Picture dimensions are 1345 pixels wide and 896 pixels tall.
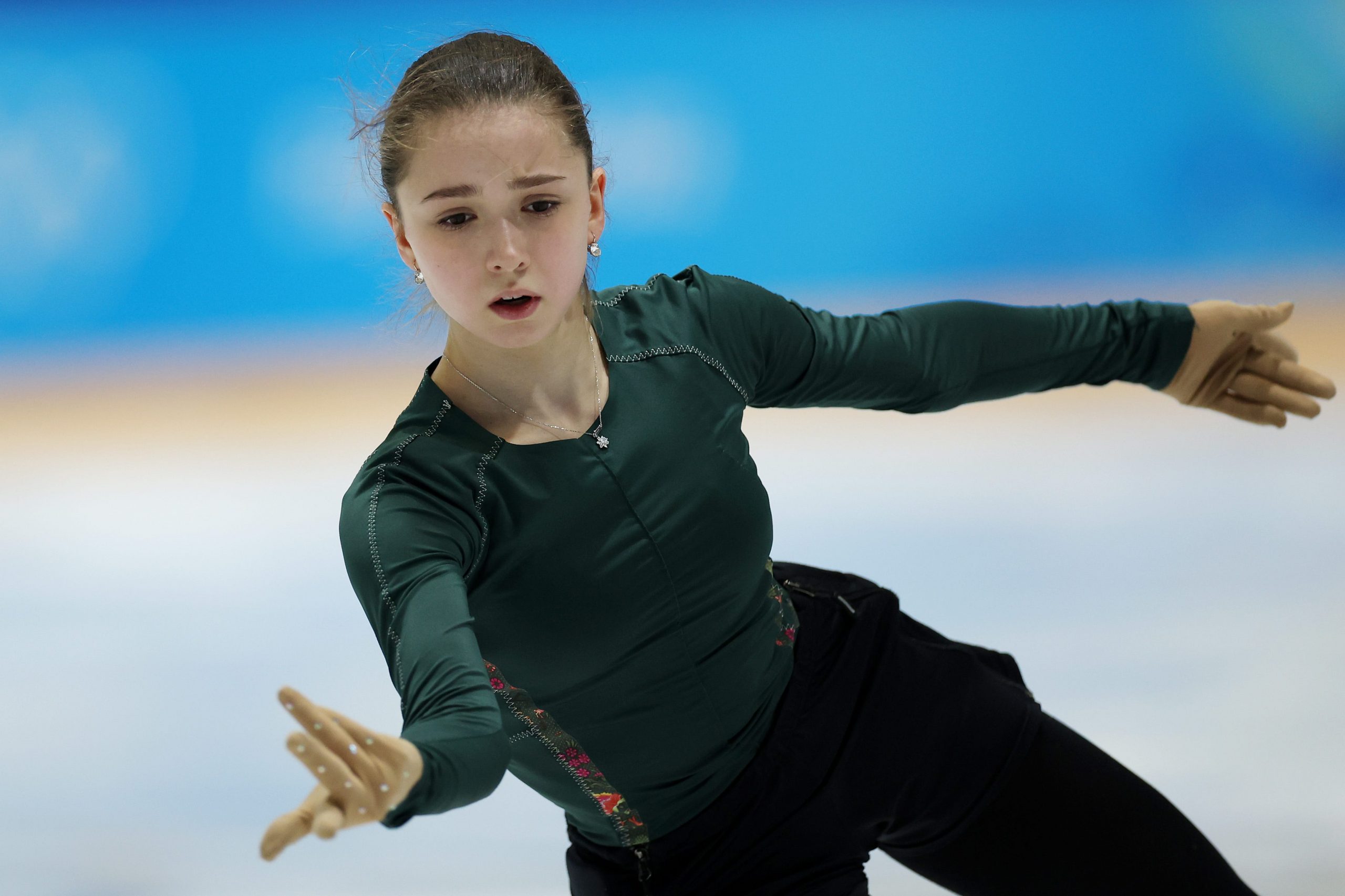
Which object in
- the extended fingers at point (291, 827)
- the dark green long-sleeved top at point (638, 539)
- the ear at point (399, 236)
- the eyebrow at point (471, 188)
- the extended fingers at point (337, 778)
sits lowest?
the extended fingers at point (291, 827)

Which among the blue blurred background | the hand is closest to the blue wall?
the blue blurred background

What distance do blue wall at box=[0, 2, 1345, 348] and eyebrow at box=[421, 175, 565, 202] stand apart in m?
4.30

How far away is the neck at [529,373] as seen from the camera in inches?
65.7

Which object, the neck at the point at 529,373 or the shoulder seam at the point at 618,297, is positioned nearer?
the neck at the point at 529,373

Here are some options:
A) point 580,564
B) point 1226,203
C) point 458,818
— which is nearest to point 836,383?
point 580,564

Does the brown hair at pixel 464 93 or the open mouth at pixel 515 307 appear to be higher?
the brown hair at pixel 464 93

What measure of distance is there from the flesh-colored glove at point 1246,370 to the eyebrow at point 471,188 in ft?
3.46

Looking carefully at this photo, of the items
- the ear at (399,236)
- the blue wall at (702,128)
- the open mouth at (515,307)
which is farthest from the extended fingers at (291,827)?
the blue wall at (702,128)

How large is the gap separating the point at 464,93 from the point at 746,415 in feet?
11.4

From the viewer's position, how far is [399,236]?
1689mm

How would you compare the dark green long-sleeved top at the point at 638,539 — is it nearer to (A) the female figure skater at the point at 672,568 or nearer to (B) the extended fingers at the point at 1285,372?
(A) the female figure skater at the point at 672,568

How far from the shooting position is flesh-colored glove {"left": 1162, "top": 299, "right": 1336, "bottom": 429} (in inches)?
83.7

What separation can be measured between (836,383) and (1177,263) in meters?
4.11

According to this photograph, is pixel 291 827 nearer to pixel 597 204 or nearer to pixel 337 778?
pixel 337 778
